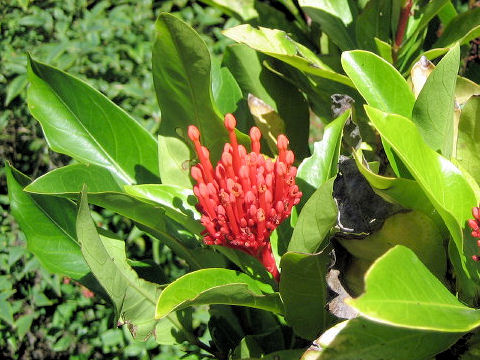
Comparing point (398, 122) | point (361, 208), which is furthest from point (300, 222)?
point (398, 122)

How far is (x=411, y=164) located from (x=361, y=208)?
0.57 feet

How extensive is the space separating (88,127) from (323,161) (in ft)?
1.59

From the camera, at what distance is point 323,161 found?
1103 millimetres

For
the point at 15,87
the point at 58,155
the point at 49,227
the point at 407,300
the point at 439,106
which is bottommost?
the point at 58,155

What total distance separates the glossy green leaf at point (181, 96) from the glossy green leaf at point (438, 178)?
0.34 metres

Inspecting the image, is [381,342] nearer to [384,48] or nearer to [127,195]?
[127,195]

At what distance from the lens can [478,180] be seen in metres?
1.03

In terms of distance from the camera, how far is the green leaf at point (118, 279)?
93 cm

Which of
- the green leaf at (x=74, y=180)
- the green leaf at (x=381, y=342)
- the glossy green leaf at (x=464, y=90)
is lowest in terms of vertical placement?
the green leaf at (x=381, y=342)

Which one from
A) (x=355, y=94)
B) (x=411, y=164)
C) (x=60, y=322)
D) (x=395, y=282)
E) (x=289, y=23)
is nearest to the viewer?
(x=395, y=282)

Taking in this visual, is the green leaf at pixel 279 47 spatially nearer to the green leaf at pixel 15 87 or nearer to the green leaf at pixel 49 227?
the green leaf at pixel 49 227

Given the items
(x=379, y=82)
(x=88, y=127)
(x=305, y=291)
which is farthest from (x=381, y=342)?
(x=88, y=127)

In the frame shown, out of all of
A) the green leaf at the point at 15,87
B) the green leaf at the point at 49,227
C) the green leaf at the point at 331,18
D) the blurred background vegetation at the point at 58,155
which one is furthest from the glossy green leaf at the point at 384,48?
the green leaf at the point at 15,87

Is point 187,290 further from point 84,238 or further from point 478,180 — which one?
point 478,180
